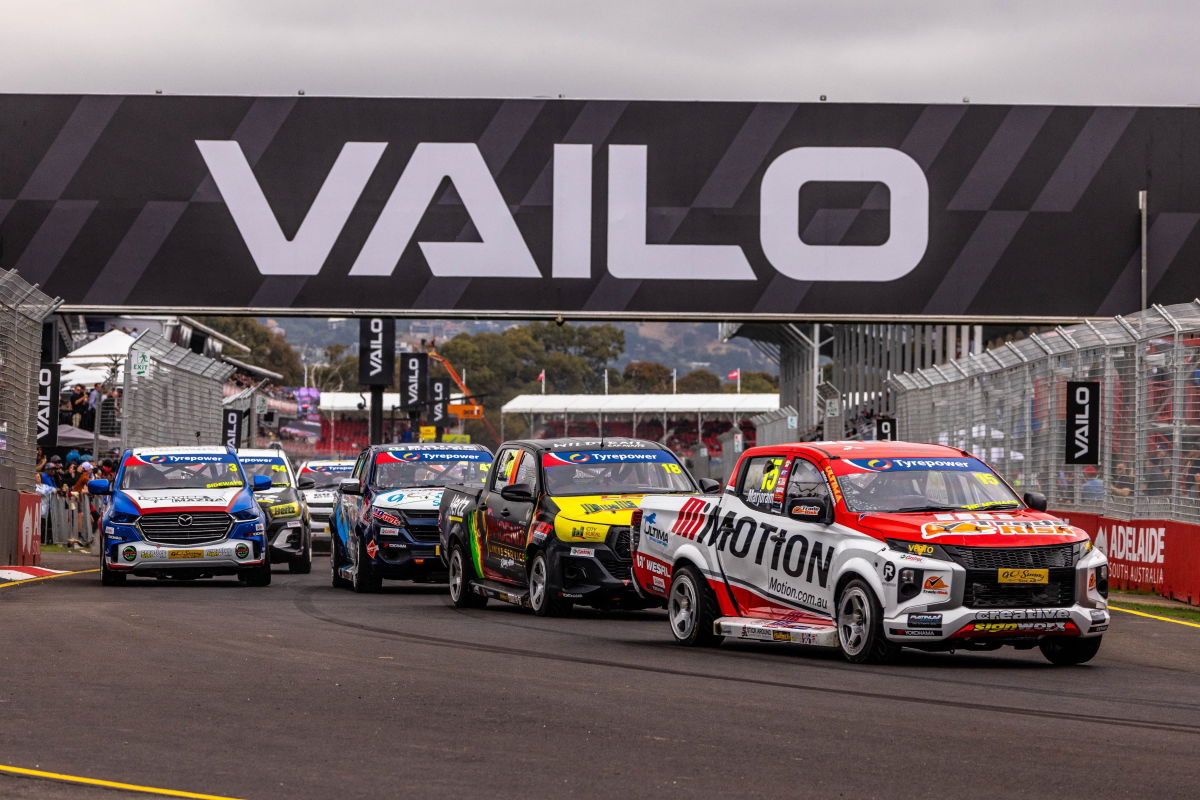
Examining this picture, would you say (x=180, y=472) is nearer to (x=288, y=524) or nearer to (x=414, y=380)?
(x=288, y=524)

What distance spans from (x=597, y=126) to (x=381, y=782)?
21.4 m

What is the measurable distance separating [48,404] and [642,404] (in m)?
103

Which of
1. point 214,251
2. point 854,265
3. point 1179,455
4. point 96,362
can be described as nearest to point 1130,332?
point 1179,455

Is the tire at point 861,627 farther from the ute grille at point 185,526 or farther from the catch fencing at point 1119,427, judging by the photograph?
the ute grille at point 185,526

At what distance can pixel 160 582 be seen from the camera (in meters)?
23.3

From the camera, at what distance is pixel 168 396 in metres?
36.2

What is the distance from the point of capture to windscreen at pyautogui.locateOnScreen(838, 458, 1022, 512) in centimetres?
1278

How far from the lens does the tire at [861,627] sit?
A: 39.6 feet

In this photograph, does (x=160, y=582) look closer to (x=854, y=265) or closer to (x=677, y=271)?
(x=677, y=271)

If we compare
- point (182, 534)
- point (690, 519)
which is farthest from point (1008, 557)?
point (182, 534)

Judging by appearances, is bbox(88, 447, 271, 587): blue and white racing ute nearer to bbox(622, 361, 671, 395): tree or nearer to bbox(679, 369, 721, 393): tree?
Result: bbox(622, 361, 671, 395): tree

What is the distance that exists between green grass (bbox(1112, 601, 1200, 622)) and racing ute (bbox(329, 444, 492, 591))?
700cm

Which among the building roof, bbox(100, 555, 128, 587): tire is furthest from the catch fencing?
the building roof

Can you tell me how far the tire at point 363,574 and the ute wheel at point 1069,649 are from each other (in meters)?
9.91
